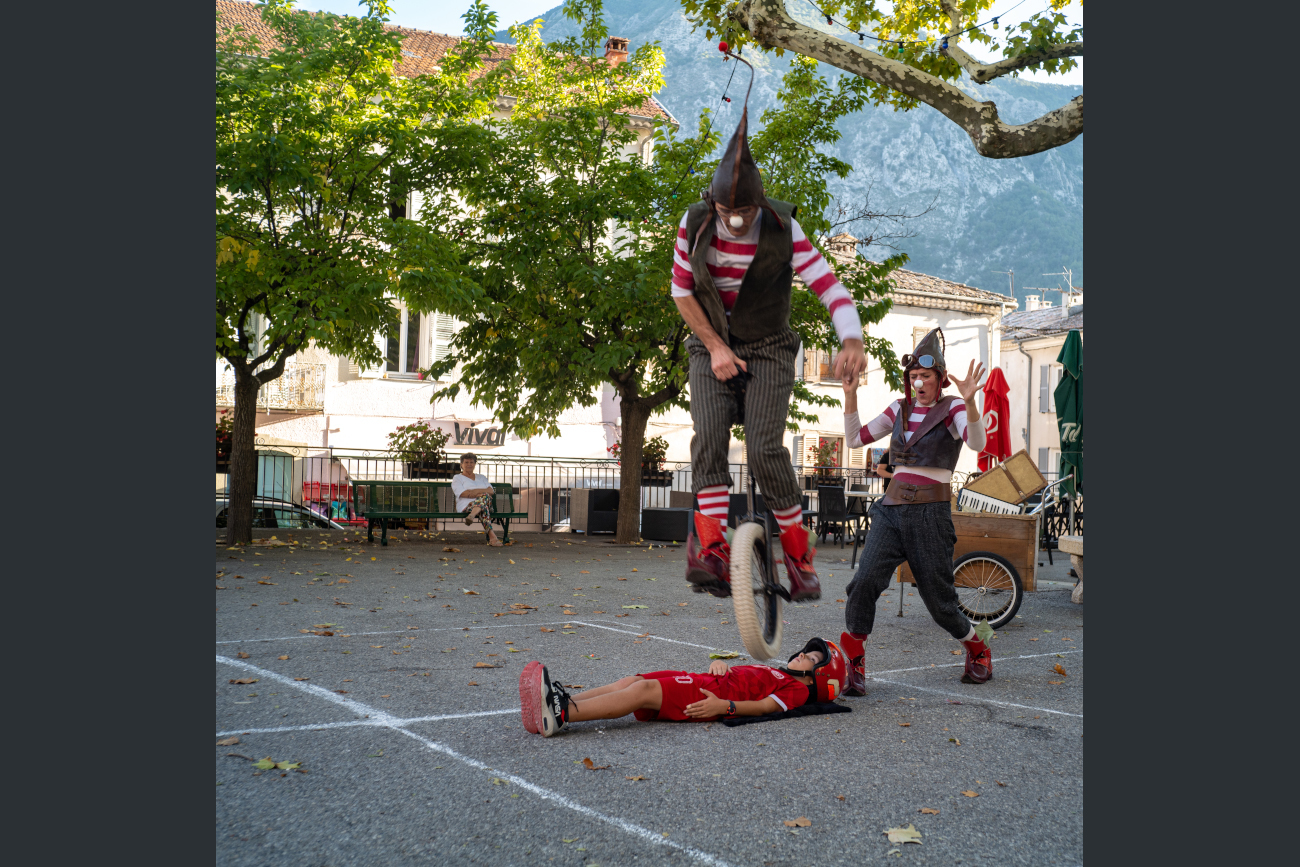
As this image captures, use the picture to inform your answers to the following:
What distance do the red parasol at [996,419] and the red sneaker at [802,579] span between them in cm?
1004

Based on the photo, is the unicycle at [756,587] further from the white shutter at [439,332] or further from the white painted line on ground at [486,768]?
the white shutter at [439,332]

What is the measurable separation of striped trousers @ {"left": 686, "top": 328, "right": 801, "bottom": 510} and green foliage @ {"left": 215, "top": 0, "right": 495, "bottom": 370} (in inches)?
361

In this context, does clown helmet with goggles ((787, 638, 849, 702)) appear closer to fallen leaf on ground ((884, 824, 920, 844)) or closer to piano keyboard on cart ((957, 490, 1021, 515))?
fallen leaf on ground ((884, 824, 920, 844))

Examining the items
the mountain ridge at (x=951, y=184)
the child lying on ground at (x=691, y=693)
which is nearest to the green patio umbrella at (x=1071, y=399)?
the child lying on ground at (x=691, y=693)

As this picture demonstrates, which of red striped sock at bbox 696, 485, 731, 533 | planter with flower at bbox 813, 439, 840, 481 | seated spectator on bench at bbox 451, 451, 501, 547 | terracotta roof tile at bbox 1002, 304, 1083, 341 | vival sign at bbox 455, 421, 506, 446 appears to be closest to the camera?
red striped sock at bbox 696, 485, 731, 533

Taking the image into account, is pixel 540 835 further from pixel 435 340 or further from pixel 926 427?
pixel 435 340

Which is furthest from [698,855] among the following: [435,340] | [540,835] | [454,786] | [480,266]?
[435,340]

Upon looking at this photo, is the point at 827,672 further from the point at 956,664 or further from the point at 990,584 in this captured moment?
the point at 990,584

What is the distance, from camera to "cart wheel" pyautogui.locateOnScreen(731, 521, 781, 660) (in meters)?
3.93

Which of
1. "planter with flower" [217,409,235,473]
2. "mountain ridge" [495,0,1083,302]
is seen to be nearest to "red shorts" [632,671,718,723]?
"planter with flower" [217,409,235,473]

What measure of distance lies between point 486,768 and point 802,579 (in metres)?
1.65

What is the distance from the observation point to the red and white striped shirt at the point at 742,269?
13.2 feet

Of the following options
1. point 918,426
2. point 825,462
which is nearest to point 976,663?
point 918,426

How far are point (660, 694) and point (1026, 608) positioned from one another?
6655 millimetres
